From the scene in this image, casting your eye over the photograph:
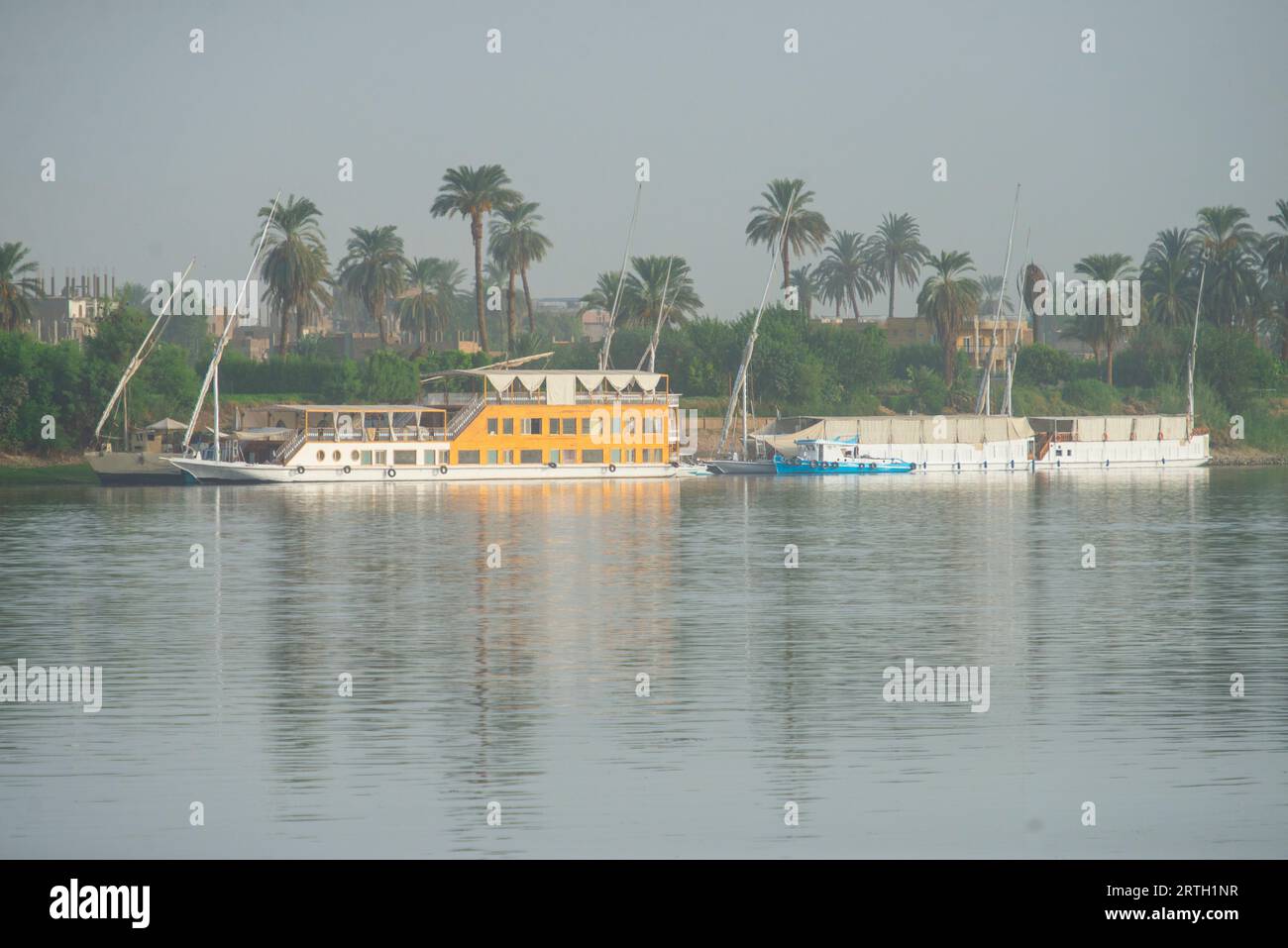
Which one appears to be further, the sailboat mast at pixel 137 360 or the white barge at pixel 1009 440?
the white barge at pixel 1009 440

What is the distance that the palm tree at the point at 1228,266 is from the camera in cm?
16012

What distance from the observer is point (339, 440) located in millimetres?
112250

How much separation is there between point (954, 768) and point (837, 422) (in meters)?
114

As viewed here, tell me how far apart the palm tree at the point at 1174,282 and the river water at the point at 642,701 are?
110 meters

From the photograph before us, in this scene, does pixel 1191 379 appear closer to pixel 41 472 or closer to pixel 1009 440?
pixel 1009 440

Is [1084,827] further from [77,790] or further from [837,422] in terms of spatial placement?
[837,422]

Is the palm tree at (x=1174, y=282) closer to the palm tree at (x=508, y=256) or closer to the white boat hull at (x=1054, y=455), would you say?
the white boat hull at (x=1054, y=455)

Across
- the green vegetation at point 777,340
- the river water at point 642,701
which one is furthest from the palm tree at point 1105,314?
the river water at point 642,701

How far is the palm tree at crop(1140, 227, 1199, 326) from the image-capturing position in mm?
164500

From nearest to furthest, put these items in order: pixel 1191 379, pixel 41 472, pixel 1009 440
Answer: pixel 41 472, pixel 1009 440, pixel 1191 379

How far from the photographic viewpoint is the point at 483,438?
11456 centimetres

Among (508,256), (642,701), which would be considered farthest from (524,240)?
(642,701)

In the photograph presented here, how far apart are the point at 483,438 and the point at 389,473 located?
689 cm
